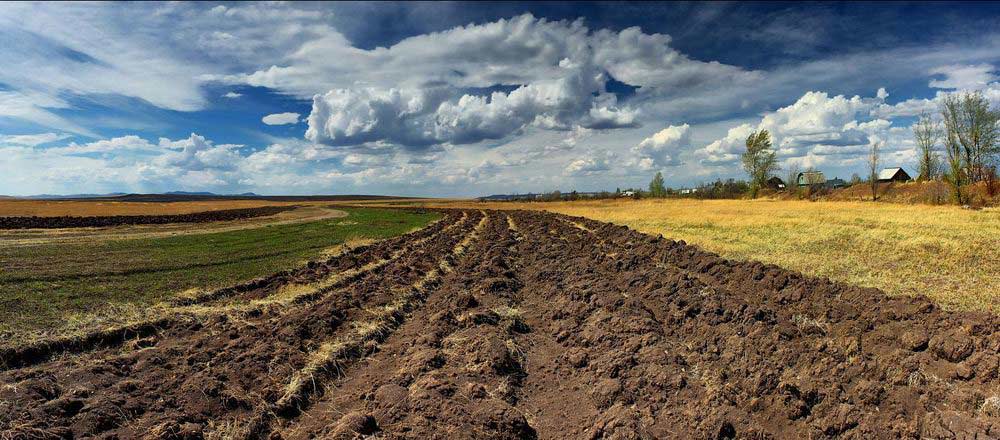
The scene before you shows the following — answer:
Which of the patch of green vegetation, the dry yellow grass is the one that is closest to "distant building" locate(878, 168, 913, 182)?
the dry yellow grass

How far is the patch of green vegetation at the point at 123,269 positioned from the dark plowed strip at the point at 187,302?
3.00 ft

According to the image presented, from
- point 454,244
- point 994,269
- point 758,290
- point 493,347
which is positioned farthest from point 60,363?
point 994,269

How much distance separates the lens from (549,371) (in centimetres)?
784

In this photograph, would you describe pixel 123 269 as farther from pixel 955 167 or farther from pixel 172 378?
pixel 955 167

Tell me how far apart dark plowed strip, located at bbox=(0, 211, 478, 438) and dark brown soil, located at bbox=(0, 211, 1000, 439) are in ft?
0.10

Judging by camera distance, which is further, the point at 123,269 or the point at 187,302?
the point at 123,269

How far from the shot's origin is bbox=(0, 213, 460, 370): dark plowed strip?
8383 millimetres

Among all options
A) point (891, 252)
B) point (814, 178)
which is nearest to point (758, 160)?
point (814, 178)

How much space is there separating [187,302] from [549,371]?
369 inches

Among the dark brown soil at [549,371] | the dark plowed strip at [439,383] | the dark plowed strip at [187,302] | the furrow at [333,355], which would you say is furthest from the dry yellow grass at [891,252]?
the dark plowed strip at [187,302]

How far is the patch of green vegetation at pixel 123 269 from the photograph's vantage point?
11685 millimetres

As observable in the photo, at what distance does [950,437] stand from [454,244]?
20.7m

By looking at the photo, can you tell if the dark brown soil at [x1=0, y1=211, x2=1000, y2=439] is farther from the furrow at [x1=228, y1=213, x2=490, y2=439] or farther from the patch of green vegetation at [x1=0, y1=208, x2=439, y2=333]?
the patch of green vegetation at [x1=0, y1=208, x2=439, y2=333]

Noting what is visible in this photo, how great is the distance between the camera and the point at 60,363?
26.1 feet
